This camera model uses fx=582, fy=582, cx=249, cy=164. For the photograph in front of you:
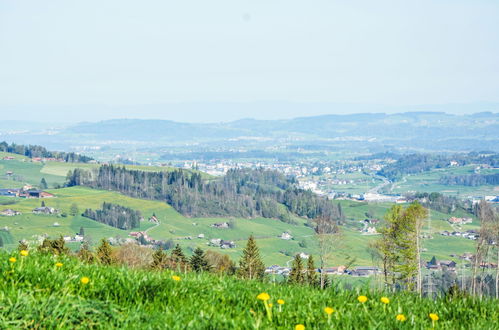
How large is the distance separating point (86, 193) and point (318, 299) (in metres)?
167

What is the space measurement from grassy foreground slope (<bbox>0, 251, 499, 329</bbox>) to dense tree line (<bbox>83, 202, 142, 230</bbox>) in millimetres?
134631

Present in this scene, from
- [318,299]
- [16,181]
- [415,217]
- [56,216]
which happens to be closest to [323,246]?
[415,217]

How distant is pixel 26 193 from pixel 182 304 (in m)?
166

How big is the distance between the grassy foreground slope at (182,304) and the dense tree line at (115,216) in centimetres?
13463

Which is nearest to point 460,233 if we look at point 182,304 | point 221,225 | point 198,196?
point 221,225

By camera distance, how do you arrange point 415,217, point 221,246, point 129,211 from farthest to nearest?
point 129,211 → point 221,246 → point 415,217

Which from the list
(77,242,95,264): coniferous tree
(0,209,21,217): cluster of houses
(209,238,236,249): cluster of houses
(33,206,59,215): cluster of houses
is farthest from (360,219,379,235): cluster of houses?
(77,242,95,264): coniferous tree

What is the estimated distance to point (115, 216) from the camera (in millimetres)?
140875

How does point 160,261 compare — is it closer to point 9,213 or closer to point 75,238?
point 75,238

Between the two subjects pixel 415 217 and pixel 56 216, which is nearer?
pixel 415 217

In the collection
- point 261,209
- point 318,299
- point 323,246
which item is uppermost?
point 318,299

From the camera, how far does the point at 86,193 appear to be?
165625mm

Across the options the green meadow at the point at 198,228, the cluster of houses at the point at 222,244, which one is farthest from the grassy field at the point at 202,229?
the cluster of houses at the point at 222,244

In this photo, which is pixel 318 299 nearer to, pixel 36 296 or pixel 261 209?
pixel 36 296
